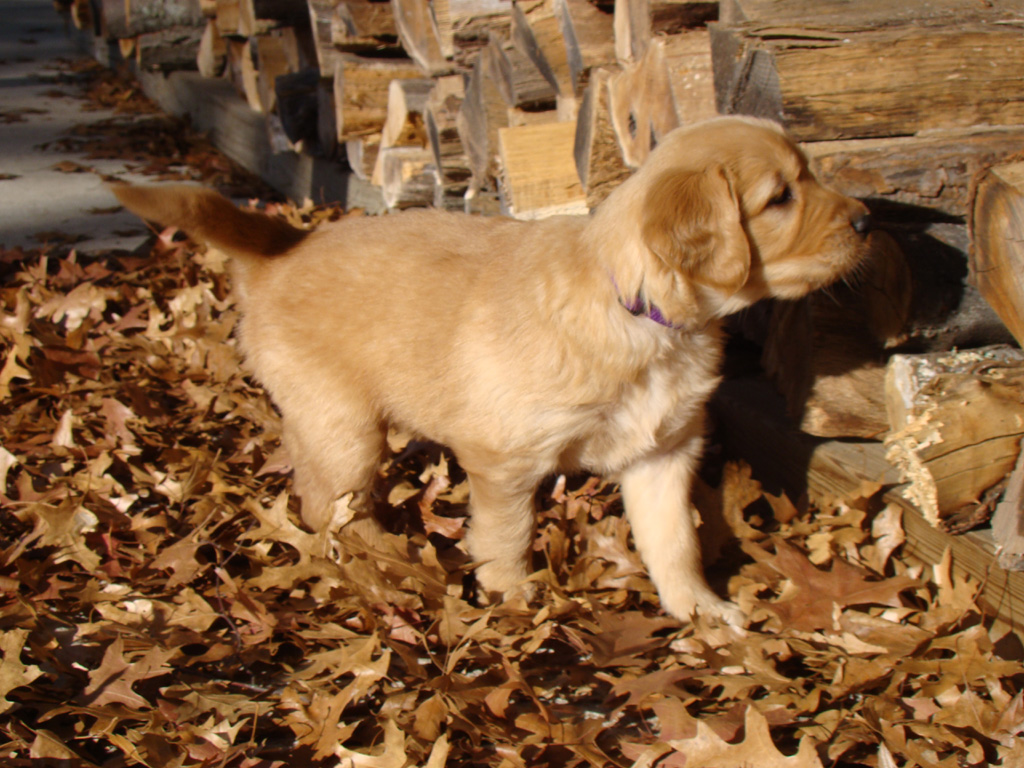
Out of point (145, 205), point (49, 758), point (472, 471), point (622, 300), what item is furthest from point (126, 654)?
point (622, 300)

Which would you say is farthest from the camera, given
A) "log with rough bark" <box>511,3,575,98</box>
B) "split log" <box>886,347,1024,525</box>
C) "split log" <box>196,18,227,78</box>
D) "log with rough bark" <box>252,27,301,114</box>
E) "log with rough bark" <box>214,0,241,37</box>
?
"split log" <box>196,18,227,78</box>

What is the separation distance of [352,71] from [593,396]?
11.4ft

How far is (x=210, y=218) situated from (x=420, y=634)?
1347 mm

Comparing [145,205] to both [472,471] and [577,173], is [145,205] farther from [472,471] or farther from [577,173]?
[577,173]

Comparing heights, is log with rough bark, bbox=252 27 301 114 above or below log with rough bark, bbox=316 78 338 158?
above

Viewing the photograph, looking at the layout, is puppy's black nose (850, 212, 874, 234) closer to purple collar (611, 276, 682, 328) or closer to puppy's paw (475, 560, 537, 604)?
purple collar (611, 276, 682, 328)

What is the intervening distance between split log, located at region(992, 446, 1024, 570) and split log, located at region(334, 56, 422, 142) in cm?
393

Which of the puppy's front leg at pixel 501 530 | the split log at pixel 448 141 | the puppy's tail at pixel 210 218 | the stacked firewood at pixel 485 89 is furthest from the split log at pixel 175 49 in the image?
the puppy's front leg at pixel 501 530

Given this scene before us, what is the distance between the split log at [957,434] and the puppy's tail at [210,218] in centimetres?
194

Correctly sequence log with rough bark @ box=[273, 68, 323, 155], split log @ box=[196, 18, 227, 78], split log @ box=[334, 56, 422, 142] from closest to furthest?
split log @ box=[334, 56, 422, 142]
log with rough bark @ box=[273, 68, 323, 155]
split log @ box=[196, 18, 227, 78]

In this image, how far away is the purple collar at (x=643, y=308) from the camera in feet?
7.01

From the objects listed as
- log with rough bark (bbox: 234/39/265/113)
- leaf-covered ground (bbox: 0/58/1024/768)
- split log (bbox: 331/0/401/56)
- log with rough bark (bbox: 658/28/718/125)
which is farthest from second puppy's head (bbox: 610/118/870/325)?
log with rough bark (bbox: 234/39/265/113)

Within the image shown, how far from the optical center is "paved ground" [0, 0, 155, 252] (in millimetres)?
5340

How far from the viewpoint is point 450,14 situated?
4145mm
